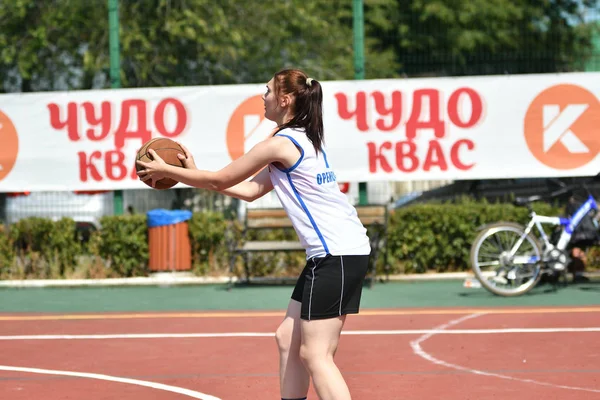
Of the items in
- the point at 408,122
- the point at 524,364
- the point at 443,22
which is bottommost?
the point at 524,364

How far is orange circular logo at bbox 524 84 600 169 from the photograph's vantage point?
14.0 meters

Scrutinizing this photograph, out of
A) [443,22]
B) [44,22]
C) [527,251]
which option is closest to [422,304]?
[527,251]

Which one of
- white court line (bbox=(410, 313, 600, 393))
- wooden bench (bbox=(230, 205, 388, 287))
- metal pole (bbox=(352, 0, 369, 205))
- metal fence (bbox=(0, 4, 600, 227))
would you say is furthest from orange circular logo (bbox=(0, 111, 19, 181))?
white court line (bbox=(410, 313, 600, 393))

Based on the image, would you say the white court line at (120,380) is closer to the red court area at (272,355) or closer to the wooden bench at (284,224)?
the red court area at (272,355)

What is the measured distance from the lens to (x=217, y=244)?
14094 mm

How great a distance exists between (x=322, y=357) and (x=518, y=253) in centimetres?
744

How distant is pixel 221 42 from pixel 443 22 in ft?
33.2

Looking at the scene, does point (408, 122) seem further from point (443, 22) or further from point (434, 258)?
point (443, 22)

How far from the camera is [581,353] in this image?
8.13m

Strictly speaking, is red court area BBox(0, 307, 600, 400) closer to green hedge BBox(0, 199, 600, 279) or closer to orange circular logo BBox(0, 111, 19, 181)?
green hedge BBox(0, 199, 600, 279)

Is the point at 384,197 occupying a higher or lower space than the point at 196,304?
higher

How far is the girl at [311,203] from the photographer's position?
191 inches

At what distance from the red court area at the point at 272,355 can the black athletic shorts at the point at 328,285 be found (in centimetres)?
188

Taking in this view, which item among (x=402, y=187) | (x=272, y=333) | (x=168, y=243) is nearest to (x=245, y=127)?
(x=168, y=243)
